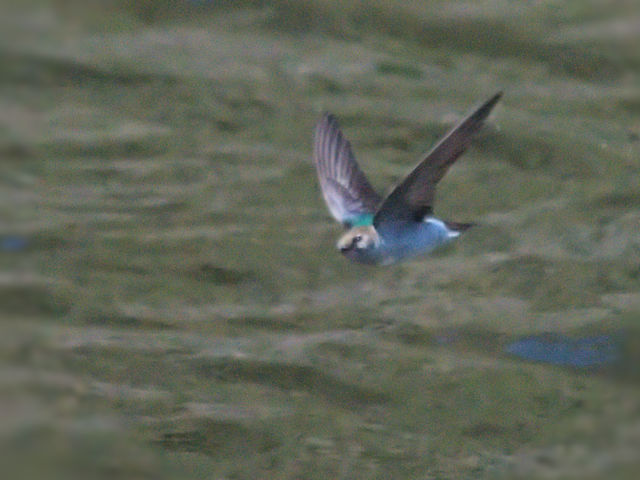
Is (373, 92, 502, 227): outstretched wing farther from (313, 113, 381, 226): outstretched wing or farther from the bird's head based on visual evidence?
(313, 113, 381, 226): outstretched wing

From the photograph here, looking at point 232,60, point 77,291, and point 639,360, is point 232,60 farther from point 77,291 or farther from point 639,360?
point 639,360

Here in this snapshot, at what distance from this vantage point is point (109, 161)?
8.33 meters

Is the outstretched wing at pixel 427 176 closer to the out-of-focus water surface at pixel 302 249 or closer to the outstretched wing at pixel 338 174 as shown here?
the outstretched wing at pixel 338 174

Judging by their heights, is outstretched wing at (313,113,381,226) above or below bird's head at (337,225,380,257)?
above

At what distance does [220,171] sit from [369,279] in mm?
1282

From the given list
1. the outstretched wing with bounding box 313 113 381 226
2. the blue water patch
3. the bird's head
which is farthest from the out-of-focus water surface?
the bird's head

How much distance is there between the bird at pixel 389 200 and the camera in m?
4.64

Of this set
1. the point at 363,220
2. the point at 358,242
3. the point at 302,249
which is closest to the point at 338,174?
the point at 363,220

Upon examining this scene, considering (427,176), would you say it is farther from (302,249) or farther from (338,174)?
(302,249)

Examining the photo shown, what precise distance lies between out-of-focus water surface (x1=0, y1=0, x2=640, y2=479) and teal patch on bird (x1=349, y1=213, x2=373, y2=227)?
3.12ft

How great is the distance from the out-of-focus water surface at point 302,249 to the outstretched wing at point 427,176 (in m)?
1.12

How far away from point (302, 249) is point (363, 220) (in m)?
2.18

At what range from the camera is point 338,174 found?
18.1 feet

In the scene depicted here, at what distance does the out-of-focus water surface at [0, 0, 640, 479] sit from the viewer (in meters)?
5.91
